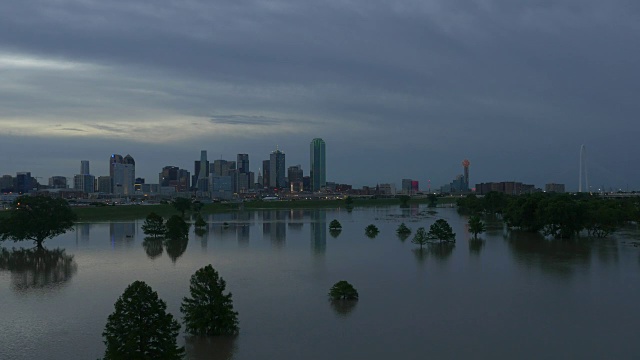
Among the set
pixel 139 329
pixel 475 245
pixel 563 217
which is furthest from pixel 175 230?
pixel 139 329

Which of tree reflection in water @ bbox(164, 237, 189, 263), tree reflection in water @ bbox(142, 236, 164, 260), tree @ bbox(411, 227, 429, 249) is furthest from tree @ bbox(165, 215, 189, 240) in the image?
tree @ bbox(411, 227, 429, 249)

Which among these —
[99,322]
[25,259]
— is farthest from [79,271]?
[99,322]

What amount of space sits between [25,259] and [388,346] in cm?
3265

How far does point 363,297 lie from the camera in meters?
26.8

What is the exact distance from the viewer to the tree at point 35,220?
47.4m

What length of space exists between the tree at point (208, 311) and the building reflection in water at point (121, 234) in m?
31.8

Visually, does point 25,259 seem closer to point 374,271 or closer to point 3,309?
point 3,309

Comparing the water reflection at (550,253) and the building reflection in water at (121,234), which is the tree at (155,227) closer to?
the building reflection in water at (121,234)

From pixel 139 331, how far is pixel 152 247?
34.1 metres

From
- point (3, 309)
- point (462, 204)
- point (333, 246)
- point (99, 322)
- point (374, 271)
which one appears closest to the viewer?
point (99, 322)

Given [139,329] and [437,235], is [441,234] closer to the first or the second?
[437,235]

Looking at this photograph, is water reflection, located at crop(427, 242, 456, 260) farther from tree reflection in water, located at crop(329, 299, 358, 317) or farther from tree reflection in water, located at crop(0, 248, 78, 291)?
tree reflection in water, located at crop(0, 248, 78, 291)

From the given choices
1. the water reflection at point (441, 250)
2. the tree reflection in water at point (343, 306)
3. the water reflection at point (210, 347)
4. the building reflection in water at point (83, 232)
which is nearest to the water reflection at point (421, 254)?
the water reflection at point (441, 250)

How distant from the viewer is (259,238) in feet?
184
